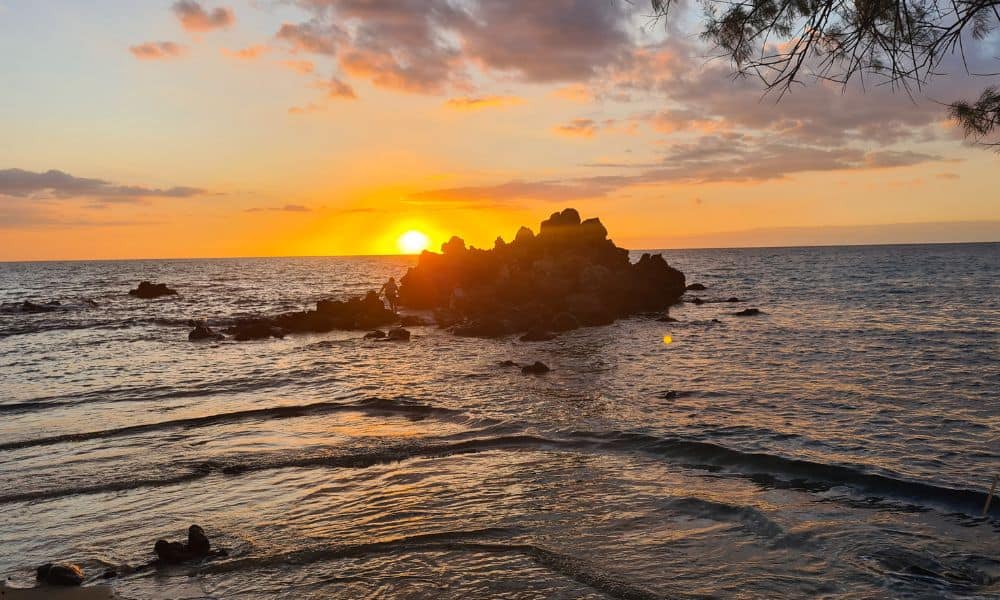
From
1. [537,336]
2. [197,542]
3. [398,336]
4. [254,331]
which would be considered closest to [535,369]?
[537,336]

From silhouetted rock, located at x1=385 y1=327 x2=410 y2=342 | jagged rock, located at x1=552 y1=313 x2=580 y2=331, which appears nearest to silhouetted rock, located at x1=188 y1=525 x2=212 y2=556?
silhouetted rock, located at x1=385 y1=327 x2=410 y2=342

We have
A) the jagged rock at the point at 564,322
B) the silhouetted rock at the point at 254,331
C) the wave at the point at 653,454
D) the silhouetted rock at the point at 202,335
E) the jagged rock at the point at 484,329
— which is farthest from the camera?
the jagged rock at the point at 564,322

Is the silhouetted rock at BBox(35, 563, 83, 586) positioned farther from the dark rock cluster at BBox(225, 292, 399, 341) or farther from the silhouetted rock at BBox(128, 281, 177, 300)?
the silhouetted rock at BBox(128, 281, 177, 300)

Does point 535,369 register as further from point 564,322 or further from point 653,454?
point 564,322

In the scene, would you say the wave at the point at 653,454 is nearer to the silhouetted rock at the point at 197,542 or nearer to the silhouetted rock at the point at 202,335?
the silhouetted rock at the point at 197,542

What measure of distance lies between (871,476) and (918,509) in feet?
4.77

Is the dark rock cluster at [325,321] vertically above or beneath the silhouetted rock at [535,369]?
above

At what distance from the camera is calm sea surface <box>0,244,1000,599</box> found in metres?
8.57

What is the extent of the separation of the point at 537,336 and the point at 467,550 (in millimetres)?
27216

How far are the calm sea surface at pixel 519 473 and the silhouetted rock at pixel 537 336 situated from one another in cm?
731

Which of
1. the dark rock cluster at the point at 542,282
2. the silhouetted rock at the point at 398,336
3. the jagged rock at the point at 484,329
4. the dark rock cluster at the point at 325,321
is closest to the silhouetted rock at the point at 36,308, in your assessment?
the dark rock cluster at the point at 325,321

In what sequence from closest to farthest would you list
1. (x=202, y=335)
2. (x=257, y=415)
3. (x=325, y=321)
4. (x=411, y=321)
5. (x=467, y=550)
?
(x=467, y=550) < (x=257, y=415) < (x=202, y=335) < (x=325, y=321) < (x=411, y=321)

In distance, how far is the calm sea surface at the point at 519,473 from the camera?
28.1ft

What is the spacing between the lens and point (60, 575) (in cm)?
817
